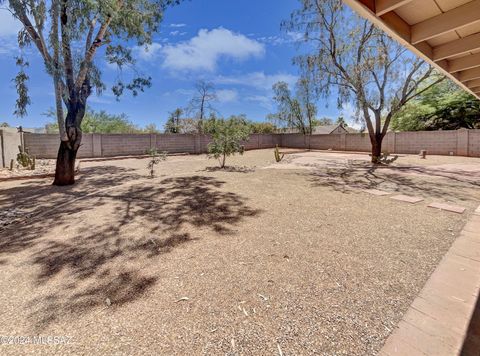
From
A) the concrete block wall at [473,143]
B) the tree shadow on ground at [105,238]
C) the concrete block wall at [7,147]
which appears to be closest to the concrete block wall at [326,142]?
the concrete block wall at [473,143]

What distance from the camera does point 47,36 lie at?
Result: 19.6 ft

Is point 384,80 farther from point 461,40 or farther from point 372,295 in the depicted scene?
point 372,295

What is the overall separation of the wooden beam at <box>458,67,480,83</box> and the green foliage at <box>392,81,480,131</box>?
1739 centimetres

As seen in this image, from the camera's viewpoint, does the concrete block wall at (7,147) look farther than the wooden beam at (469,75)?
Yes

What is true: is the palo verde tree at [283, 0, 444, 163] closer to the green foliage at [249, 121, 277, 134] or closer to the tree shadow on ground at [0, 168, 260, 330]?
the tree shadow on ground at [0, 168, 260, 330]

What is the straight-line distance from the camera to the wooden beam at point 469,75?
11.9 ft

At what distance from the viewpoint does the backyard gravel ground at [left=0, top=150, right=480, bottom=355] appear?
5.05ft

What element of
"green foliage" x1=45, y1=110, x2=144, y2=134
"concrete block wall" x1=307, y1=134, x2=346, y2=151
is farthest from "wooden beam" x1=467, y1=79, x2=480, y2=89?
"green foliage" x1=45, y1=110, x2=144, y2=134

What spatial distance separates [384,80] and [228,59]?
15007 millimetres

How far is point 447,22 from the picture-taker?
238 centimetres

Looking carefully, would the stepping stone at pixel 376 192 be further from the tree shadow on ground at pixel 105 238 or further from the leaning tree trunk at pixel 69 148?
the leaning tree trunk at pixel 69 148

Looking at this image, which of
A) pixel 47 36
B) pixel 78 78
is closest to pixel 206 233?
pixel 78 78

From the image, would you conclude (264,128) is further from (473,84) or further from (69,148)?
(473,84)

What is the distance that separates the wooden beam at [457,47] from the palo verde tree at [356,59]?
7.27 metres
